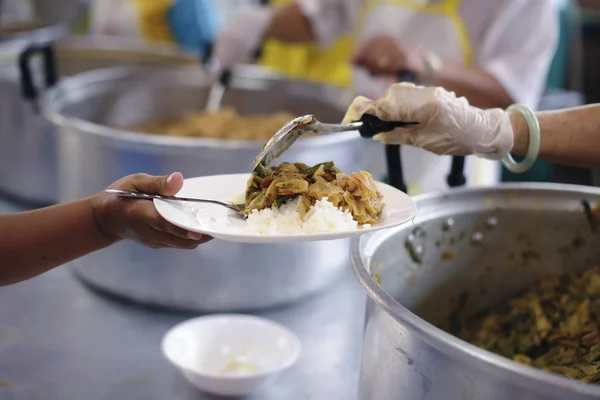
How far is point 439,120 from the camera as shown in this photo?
923 millimetres

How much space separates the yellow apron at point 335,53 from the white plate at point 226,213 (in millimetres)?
1146

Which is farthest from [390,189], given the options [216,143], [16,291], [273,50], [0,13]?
[0,13]

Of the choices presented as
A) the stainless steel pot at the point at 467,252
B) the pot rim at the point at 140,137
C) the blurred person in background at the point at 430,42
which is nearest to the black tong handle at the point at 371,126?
the stainless steel pot at the point at 467,252

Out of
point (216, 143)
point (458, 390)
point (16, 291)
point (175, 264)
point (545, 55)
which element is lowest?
point (16, 291)

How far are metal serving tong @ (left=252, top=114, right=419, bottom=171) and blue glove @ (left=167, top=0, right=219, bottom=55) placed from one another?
2187 millimetres

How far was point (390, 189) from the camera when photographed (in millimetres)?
908

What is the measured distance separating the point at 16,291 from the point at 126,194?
2.59 feet

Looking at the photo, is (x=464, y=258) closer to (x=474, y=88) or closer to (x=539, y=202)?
(x=539, y=202)

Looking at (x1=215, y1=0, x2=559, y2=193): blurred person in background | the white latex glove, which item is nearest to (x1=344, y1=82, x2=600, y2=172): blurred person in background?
the white latex glove

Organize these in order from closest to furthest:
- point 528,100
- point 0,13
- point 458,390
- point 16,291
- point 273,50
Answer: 1. point 458,390
2. point 16,291
3. point 528,100
4. point 273,50
5. point 0,13

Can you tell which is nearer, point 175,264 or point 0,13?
point 175,264

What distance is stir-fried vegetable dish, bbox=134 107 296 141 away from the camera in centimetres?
162

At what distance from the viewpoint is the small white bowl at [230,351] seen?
107cm

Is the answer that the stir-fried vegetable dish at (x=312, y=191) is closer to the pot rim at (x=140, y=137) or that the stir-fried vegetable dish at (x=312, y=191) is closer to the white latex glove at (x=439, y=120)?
the white latex glove at (x=439, y=120)
